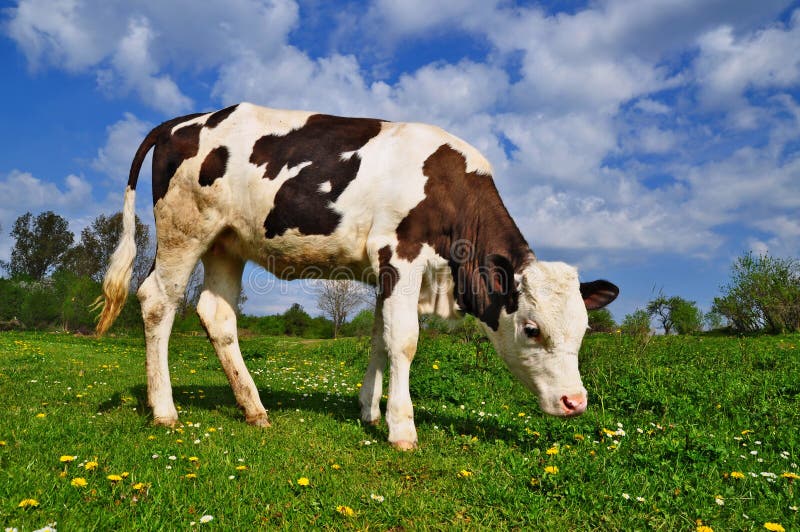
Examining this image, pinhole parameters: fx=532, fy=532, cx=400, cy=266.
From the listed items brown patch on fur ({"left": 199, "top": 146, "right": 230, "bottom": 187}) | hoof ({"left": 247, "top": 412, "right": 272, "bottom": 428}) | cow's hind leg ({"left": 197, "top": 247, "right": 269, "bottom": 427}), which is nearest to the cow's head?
hoof ({"left": 247, "top": 412, "right": 272, "bottom": 428})

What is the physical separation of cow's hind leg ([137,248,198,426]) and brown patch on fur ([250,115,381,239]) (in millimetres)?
1364

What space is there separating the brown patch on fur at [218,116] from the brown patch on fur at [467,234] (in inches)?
108

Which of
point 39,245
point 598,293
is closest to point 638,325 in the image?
point 598,293

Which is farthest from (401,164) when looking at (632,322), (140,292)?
(632,322)

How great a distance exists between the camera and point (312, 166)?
19.4 ft

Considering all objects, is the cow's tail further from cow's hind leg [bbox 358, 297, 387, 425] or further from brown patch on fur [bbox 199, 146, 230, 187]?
cow's hind leg [bbox 358, 297, 387, 425]

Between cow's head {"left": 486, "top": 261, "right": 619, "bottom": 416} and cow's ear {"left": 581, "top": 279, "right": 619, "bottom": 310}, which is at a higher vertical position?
cow's ear {"left": 581, "top": 279, "right": 619, "bottom": 310}

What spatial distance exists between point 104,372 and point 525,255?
30.0 ft

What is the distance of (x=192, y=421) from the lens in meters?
6.20

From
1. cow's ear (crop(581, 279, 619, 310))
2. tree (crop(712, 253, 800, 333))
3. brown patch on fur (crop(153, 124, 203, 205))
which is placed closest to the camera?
cow's ear (crop(581, 279, 619, 310))

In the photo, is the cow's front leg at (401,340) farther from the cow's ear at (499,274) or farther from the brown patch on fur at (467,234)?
the cow's ear at (499,274)

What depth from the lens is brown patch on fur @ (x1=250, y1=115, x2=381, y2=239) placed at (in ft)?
18.8

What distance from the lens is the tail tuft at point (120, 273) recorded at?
680cm

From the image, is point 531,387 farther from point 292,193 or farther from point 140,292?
point 140,292
